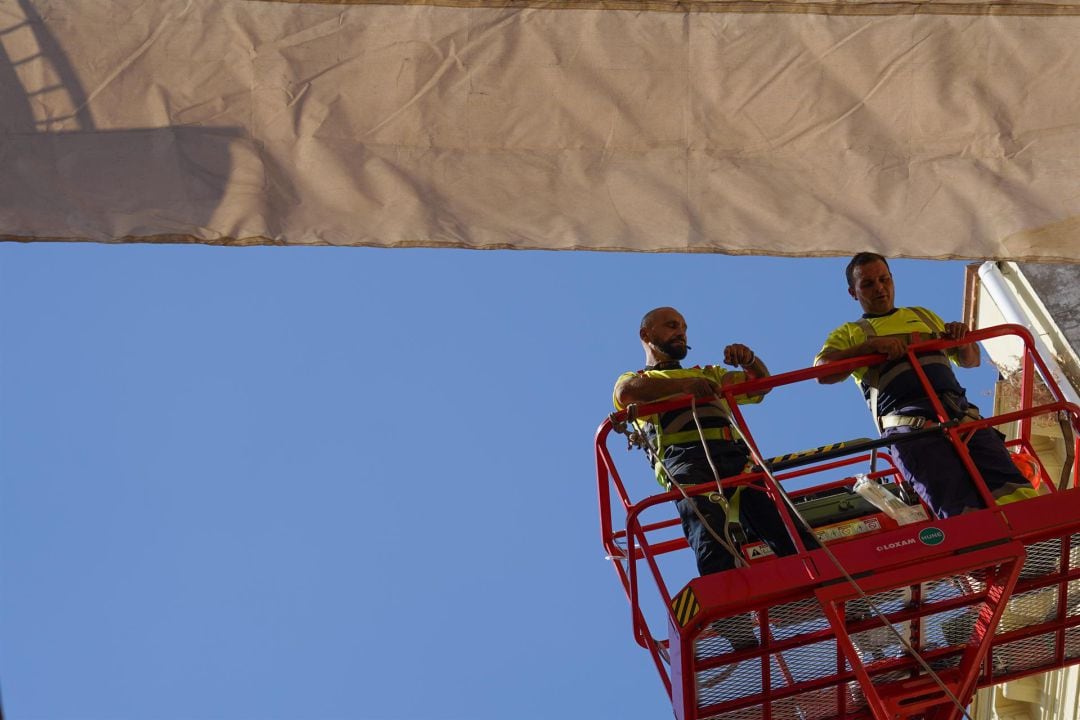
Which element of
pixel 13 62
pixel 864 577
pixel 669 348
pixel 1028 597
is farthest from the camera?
pixel 669 348

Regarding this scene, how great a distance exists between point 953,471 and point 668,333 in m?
2.02

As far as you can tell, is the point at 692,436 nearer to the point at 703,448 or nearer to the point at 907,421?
the point at 703,448

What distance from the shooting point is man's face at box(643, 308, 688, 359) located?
8.26 m

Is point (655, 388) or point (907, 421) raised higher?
point (655, 388)

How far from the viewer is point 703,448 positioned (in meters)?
7.49

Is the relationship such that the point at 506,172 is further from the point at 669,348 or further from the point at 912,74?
the point at 669,348

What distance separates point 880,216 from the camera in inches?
226

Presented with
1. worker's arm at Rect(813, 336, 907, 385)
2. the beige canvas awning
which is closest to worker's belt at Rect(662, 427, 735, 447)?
worker's arm at Rect(813, 336, 907, 385)

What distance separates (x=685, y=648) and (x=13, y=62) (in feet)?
13.9

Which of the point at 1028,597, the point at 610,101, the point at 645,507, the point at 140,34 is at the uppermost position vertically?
the point at 140,34

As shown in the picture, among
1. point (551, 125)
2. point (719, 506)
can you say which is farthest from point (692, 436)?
point (551, 125)

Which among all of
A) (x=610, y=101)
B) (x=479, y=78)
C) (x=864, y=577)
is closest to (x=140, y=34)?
(x=479, y=78)

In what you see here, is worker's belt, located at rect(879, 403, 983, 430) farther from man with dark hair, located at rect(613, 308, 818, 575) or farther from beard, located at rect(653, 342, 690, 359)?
beard, located at rect(653, 342, 690, 359)

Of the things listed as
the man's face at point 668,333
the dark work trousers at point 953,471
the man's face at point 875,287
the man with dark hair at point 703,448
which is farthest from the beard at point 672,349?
the dark work trousers at point 953,471
